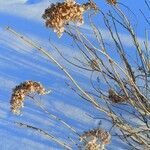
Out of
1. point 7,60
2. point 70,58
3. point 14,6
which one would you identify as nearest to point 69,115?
point 70,58

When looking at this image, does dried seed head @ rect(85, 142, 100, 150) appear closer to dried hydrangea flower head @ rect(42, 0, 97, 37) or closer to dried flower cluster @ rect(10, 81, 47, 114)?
dried flower cluster @ rect(10, 81, 47, 114)

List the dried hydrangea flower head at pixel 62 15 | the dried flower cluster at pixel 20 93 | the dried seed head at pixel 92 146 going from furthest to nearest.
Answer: the dried flower cluster at pixel 20 93, the dried seed head at pixel 92 146, the dried hydrangea flower head at pixel 62 15

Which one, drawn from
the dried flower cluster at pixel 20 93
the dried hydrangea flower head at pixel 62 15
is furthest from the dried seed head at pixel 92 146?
the dried hydrangea flower head at pixel 62 15

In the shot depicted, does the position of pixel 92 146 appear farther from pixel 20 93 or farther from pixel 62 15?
pixel 62 15

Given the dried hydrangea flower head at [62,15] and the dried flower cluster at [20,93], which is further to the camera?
the dried flower cluster at [20,93]

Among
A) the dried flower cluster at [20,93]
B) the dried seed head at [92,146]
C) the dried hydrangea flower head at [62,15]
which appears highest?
the dried hydrangea flower head at [62,15]

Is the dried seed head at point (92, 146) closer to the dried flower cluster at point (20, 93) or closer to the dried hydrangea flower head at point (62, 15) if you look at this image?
the dried flower cluster at point (20, 93)

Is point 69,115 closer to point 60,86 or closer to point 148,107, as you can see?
point 60,86

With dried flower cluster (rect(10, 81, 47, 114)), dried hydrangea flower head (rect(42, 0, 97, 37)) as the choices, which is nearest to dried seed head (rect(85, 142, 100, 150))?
dried flower cluster (rect(10, 81, 47, 114))
